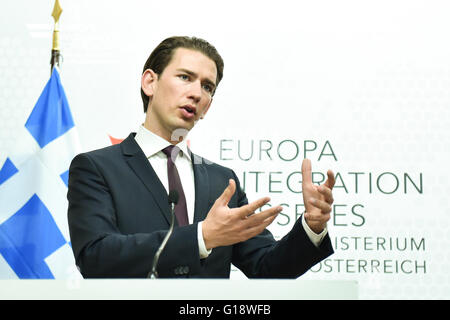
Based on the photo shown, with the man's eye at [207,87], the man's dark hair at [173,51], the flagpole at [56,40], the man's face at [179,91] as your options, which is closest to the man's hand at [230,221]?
the man's face at [179,91]

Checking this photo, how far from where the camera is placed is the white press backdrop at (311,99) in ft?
10.5

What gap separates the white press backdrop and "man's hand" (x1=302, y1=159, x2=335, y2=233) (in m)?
1.38

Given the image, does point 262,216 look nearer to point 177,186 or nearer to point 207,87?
point 177,186

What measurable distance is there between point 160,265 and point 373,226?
1876 mm

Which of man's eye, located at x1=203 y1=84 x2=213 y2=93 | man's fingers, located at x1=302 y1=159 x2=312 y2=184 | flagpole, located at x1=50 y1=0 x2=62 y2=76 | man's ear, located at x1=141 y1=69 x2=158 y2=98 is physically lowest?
man's fingers, located at x1=302 y1=159 x2=312 y2=184

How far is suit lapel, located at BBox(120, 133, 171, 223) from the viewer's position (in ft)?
6.62

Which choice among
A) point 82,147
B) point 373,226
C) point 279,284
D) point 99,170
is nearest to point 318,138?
point 373,226

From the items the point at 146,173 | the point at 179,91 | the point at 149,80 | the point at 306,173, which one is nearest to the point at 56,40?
the point at 149,80

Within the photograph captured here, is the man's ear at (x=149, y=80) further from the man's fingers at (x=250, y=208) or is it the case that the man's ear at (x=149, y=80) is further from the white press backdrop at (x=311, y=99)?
the man's fingers at (x=250, y=208)

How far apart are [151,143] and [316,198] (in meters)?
0.75

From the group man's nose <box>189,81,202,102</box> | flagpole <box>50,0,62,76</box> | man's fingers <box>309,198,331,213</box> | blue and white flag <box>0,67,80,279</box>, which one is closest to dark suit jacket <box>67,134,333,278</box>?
man's fingers <box>309,198,331,213</box>

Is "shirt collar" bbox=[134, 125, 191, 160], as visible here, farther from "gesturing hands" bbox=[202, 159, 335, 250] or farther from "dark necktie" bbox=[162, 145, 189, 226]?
"gesturing hands" bbox=[202, 159, 335, 250]

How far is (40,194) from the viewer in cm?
306
